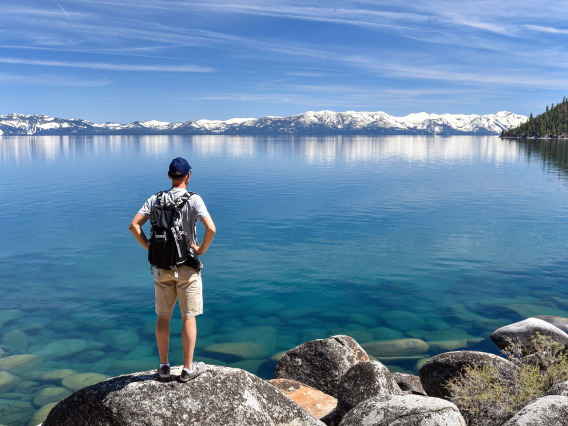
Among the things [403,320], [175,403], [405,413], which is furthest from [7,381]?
A: [403,320]

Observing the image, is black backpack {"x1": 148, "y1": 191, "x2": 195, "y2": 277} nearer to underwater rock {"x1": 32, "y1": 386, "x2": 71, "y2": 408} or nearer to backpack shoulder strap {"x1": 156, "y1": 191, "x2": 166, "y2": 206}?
backpack shoulder strap {"x1": 156, "y1": 191, "x2": 166, "y2": 206}

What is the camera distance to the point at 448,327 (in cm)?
2078

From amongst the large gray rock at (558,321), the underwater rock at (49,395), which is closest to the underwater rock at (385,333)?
the large gray rock at (558,321)

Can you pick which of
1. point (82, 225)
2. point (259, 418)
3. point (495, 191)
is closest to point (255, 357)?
point (259, 418)

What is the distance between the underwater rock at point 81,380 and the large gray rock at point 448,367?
11474mm

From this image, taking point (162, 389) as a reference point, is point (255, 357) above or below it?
below

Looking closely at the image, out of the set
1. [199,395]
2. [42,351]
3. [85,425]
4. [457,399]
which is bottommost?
[42,351]

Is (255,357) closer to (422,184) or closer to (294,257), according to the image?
(294,257)

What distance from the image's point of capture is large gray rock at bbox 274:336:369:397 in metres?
13.6

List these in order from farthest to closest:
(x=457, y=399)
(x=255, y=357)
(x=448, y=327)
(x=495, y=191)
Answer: (x=495, y=191)
(x=448, y=327)
(x=255, y=357)
(x=457, y=399)

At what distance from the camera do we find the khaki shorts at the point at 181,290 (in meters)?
8.02

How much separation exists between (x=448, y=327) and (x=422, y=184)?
5499cm

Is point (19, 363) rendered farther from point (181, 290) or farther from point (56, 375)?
point (181, 290)

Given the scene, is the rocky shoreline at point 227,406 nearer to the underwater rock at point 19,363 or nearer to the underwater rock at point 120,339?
the underwater rock at point 19,363
